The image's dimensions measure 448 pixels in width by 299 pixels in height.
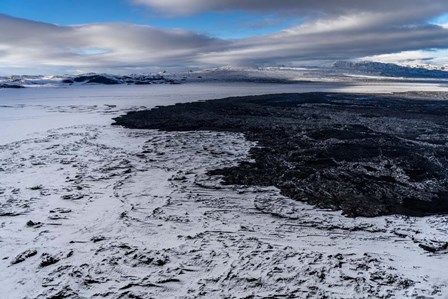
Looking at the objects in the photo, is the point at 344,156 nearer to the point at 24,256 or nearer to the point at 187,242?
the point at 187,242

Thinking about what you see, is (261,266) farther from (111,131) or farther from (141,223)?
(111,131)

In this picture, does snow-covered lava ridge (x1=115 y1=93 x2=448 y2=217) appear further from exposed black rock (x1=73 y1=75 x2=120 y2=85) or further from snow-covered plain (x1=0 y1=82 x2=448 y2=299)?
exposed black rock (x1=73 y1=75 x2=120 y2=85)

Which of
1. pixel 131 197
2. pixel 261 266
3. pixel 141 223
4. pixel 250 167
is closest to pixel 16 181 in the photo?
pixel 131 197

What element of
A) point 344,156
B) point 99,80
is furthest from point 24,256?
point 99,80

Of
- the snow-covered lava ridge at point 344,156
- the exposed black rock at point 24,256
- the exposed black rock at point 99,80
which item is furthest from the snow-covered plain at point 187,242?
the exposed black rock at point 99,80

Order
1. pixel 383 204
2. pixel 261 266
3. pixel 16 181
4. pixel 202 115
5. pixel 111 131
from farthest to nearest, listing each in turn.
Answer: pixel 202 115
pixel 111 131
pixel 16 181
pixel 383 204
pixel 261 266

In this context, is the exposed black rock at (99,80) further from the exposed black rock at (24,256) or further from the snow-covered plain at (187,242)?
the exposed black rock at (24,256)

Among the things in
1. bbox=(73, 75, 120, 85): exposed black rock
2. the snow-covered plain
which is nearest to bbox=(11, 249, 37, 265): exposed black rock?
the snow-covered plain

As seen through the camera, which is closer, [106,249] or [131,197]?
[106,249]
